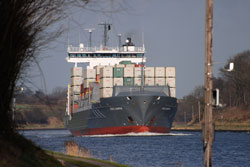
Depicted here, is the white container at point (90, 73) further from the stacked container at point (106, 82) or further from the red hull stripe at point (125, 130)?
the red hull stripe at point (125, 130)

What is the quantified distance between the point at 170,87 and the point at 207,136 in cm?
5925

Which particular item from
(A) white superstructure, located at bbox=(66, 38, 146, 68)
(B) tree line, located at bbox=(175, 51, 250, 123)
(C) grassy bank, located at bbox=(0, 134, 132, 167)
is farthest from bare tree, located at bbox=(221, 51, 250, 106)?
(C) grassy bank, located at bbox=(0, 134, 132, 167)

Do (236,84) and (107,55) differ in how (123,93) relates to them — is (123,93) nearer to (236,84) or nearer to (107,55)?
(107,55)

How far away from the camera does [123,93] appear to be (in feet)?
227

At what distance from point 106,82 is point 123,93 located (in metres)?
3.09

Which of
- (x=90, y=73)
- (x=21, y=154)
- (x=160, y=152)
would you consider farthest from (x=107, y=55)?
(x=21, y=154)

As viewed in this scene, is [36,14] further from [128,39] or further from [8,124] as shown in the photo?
[128,39]

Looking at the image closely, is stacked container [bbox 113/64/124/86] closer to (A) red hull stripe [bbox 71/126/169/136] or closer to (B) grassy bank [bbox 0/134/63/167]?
(A) red hull stripe [bbox 71/126/169/136]

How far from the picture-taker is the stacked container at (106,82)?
69625 millimetres

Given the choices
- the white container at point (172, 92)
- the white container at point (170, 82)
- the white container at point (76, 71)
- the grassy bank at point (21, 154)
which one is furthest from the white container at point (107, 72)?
the grassy bank at point (21, 154)

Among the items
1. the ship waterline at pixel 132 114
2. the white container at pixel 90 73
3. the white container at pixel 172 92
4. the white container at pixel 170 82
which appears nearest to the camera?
the ship waterline at pixel 132 114

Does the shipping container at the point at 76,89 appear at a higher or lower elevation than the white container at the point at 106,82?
lower

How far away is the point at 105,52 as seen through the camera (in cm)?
8006

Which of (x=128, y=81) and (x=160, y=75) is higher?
(x=160, y=75)
